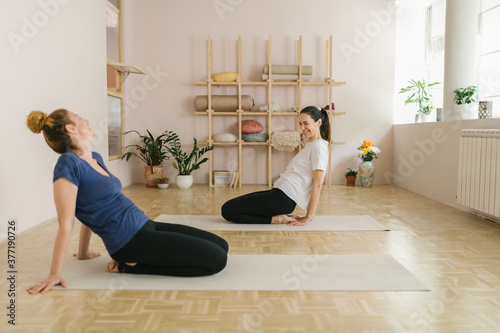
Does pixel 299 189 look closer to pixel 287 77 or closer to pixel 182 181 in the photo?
pixel 182 181


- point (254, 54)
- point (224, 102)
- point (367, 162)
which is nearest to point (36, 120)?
point (224, 102)

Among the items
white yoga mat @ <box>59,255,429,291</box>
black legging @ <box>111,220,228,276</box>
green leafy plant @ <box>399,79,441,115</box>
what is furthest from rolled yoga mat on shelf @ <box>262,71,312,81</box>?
black legging @ <box>111,220,228,276</box>

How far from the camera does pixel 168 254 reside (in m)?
2.02

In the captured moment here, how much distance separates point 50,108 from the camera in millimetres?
3494

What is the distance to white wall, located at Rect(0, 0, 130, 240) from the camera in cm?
291

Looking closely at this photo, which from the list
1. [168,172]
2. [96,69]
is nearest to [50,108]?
[96,69]

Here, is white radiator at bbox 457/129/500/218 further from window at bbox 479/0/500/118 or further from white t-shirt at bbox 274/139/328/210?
white t-shirt at bbox 274/139/328/210

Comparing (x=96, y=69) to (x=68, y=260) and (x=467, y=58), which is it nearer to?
(x=68, y=260)

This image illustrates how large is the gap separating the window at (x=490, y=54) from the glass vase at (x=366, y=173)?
171cm

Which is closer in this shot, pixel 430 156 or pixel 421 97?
pixel 430 156

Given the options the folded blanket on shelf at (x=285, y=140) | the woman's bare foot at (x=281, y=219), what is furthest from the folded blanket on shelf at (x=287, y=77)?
the woman's bare foot at (x=281, y=219)

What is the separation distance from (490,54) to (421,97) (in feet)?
4.70

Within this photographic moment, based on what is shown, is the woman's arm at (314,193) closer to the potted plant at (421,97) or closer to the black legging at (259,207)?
the black legging at (259,207)

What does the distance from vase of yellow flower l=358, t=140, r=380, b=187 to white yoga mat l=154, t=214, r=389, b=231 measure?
2306 mm
